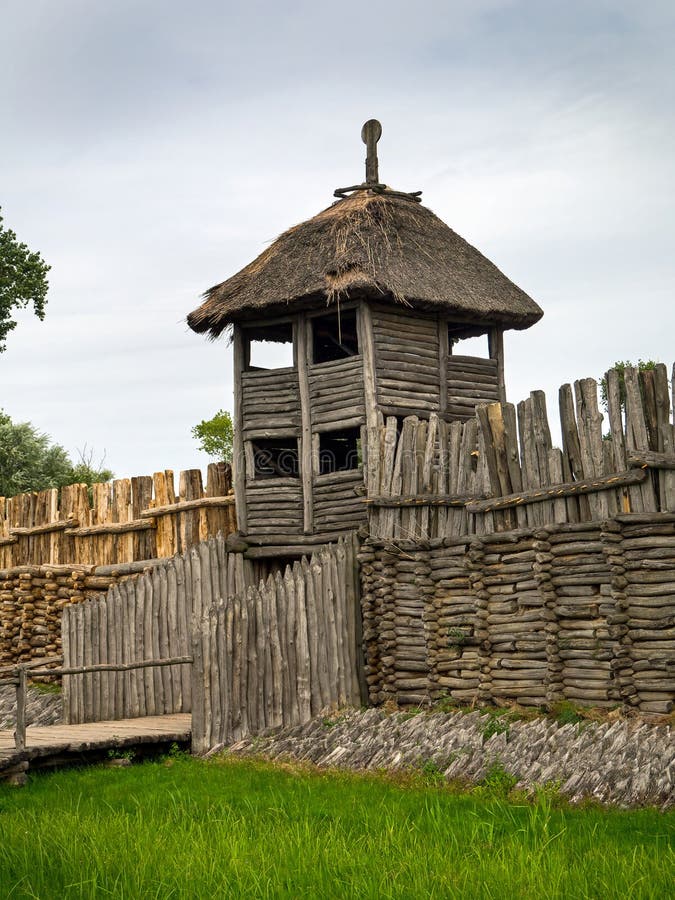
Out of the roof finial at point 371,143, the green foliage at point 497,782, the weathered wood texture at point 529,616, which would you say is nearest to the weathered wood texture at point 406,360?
the roof finial at point 371,143

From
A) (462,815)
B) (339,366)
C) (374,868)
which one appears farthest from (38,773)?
(339,366)

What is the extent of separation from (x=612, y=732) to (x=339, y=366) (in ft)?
28.3

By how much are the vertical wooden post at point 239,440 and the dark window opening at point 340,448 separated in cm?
189

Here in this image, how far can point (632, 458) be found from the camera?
1125cm

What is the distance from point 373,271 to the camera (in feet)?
56.6

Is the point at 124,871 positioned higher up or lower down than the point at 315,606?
lower down

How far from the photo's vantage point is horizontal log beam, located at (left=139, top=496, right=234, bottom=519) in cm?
1884

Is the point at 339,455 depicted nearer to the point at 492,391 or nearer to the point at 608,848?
the point at 492,391

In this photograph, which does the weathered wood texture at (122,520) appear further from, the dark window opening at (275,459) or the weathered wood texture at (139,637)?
the weathered wood texture at (139,637)

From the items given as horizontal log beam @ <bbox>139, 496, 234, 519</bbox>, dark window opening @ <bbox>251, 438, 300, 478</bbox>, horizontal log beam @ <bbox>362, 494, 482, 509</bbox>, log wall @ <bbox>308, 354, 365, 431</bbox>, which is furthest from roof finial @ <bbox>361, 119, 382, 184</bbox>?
horizontal log beam @ <bbox>362, 494, 482, 509</bbox>

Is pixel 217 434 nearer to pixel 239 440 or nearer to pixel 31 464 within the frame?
pixel 31 464

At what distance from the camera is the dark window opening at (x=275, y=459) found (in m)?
18.9

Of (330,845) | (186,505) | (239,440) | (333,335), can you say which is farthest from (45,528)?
(330,845)

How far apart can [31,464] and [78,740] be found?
80.4ft
